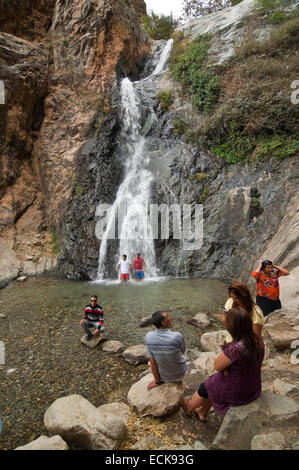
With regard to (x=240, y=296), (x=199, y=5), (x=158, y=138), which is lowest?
(x=240, y=296)

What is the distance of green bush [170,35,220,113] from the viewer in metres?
14.7

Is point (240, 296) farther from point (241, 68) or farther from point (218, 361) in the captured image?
point (241, 68)

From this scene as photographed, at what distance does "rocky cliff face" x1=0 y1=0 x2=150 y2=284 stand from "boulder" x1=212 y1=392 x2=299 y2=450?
13165 millimetres

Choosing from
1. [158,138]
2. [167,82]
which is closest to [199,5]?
[167,82]

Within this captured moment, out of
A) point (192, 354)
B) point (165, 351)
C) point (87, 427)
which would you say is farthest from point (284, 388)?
point (87, 427)

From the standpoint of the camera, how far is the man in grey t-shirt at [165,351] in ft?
10.7

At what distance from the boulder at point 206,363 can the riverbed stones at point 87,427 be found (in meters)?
1.67

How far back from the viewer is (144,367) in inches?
185

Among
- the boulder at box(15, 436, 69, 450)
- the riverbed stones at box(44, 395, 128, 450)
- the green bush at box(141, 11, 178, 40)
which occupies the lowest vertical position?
the riverbed stones at box(44, 395, 128, 450)

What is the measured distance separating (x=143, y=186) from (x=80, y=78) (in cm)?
969

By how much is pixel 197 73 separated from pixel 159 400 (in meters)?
18.0

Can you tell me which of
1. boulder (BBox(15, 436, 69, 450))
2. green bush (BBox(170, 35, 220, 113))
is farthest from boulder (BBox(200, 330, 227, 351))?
green bush (BBox(170, 35, 220, 113))

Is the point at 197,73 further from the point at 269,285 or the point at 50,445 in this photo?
the point at 50,445

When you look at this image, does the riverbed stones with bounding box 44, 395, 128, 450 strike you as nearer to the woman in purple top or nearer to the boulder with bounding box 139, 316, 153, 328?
the woman in purple top
